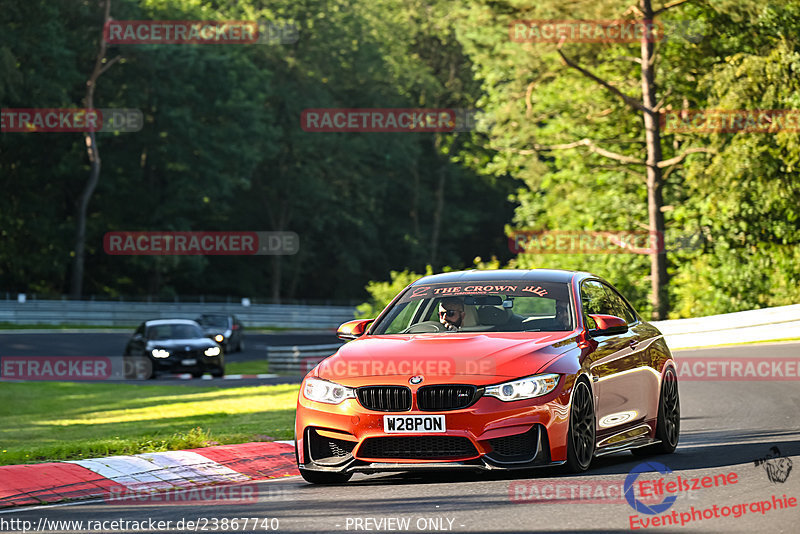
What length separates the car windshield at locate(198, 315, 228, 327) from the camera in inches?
1818

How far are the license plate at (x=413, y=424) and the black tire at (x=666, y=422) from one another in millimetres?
2802

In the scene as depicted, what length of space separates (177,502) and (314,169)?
6832 cm

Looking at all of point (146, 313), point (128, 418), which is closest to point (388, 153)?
point (146, 313)

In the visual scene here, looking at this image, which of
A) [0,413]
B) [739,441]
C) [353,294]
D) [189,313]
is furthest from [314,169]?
[739,441]

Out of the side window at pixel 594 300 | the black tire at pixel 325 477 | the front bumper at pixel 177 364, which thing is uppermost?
the side window at pixel 594 300

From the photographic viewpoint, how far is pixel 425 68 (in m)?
81.4

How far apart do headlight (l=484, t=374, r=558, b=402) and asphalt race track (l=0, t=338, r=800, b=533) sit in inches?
24.3

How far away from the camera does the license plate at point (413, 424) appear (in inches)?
351

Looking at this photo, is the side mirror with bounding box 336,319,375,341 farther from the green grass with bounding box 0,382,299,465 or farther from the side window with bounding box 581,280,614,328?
the green grass with bounding box 0,382,299,465

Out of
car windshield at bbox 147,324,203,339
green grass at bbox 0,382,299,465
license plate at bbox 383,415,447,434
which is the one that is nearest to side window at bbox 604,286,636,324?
license plate at bbox 383,415,447,434

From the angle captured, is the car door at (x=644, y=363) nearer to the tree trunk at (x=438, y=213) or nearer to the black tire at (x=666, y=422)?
the black tire at (x=666, y=422)

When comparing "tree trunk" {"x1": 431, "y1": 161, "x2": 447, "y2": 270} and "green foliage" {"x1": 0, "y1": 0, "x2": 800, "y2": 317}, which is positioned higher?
"green foliage" {"x1": 0, "y1": 0, "x2": 800, "y2": 317}

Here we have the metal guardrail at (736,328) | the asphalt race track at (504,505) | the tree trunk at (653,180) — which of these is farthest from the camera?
the tree trunk at (653,180)

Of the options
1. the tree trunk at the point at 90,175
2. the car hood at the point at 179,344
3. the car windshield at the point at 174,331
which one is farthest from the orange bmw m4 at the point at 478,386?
the tree trunk at the point at 90,175
